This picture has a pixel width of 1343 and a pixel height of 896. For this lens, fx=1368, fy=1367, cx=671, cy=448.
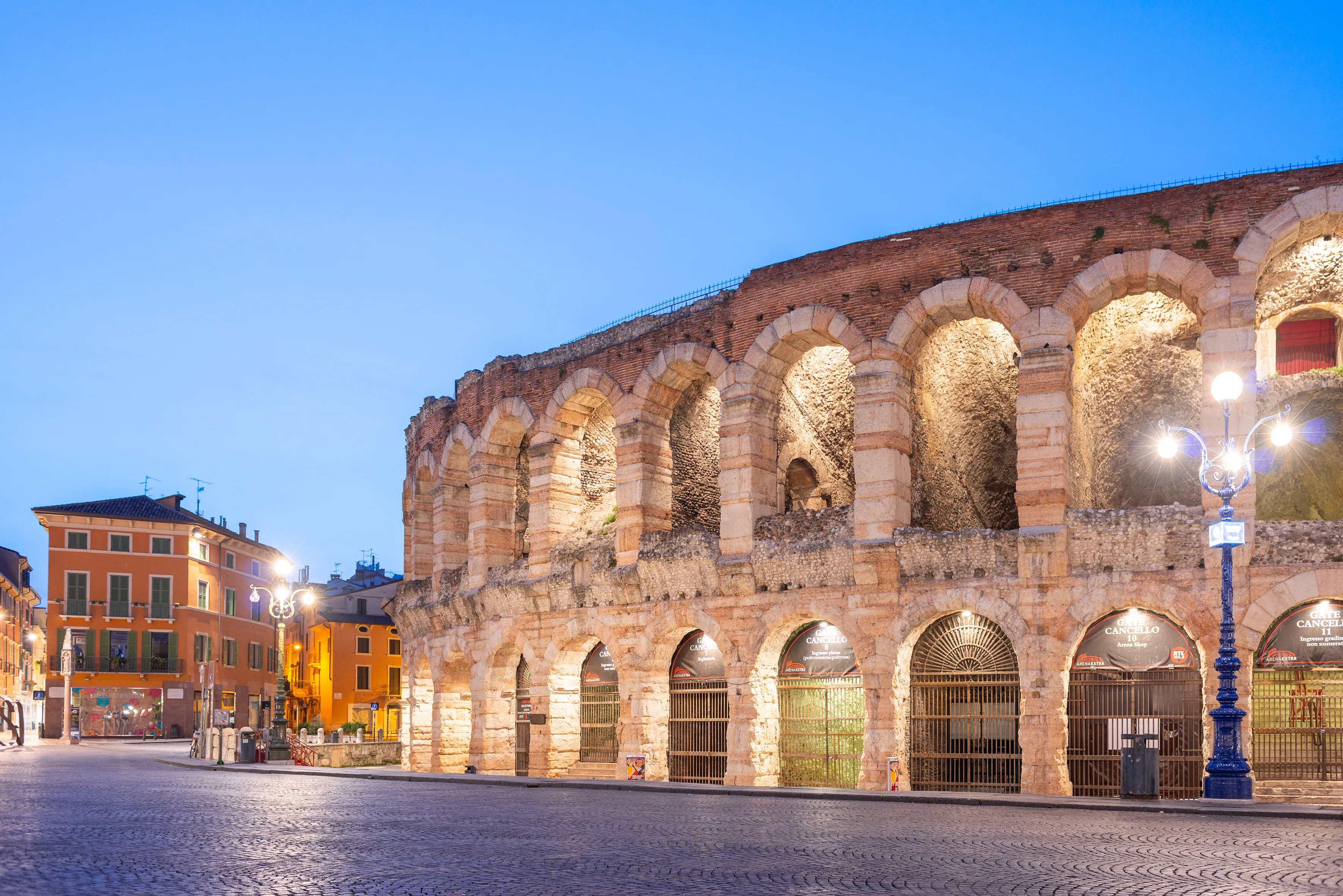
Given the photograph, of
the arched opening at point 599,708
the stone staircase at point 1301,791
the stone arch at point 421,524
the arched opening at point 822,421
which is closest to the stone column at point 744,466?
the arched opening at point 822,421

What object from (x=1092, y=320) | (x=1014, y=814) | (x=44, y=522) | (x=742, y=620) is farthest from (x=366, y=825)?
(x=44, y=522)

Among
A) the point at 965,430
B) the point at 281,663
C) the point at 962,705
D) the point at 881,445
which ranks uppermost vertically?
the point at 965,430

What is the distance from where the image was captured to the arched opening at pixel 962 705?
2269 centimetres

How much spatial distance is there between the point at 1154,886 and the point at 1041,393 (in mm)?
13455

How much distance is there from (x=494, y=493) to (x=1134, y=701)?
602 inches

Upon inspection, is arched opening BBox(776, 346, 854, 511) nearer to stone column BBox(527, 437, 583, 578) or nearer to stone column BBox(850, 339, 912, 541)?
stone column BBox(850, 339, 912, 541)

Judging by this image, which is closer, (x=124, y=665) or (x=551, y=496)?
(x=551, y=496)

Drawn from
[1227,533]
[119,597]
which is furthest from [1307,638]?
[119,597]

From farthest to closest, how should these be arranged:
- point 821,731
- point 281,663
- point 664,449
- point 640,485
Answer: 1. point 281,663
2. point 664,449
3. point 640,485
4. point 821,731

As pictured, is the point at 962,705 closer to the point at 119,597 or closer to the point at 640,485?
the point at 640,485

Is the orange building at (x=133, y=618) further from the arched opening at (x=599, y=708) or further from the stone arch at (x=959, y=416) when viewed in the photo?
the stone arch at (x=959, y=416)

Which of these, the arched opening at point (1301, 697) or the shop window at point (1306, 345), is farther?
the shop window at point (1306, 345)

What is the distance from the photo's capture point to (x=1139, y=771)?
18984mm

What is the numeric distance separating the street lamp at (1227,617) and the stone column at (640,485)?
10.8 m
